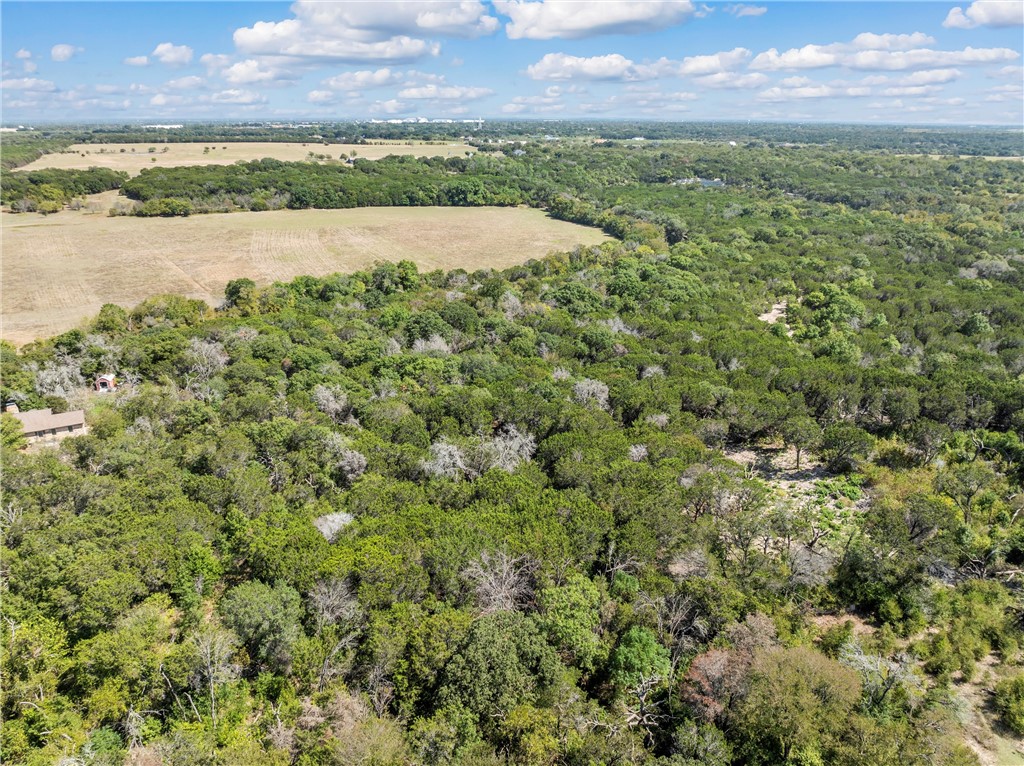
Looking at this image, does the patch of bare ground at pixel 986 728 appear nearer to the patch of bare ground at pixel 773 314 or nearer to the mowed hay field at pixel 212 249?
the patch of bare ground at pixel 773 314

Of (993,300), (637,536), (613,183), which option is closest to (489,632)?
(637,536)

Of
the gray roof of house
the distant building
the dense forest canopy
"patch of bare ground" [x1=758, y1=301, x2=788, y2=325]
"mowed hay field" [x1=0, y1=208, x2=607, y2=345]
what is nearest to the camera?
the dense forest canopy

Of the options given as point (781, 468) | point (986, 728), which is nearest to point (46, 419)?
point (781, 468)

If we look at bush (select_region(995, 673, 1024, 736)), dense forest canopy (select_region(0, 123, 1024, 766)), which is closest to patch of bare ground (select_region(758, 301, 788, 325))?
dense forest canopy (select_region(0, 123, 1024, 766))

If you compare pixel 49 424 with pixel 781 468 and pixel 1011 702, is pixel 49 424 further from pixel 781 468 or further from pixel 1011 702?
pixel 1011 702

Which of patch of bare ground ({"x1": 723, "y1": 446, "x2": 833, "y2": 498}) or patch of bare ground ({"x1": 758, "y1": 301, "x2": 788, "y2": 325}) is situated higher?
patch of bare ground ({"x1": 758, "y1": 301, "x2": 788, "y2": 325})

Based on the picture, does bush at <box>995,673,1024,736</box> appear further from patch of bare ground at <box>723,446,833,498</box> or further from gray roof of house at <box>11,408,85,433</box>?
gray roof of house at <box>11,408,85,433</box>
